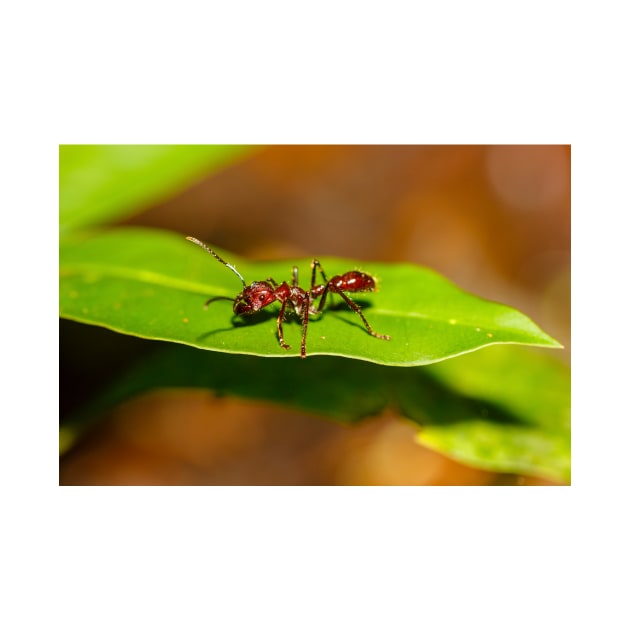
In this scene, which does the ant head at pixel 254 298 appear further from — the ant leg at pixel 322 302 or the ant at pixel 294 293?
the ant leg at pixel 322 302

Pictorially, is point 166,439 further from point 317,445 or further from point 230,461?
point 317,445

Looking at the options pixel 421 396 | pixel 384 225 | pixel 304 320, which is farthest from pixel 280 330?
pixel 384 225

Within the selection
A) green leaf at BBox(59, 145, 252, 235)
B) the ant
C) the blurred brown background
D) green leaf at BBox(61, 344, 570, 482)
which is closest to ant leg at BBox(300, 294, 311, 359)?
the ant

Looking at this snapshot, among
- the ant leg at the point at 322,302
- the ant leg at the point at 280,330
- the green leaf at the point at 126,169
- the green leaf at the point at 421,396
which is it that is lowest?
the green leaf at the point at 421,396

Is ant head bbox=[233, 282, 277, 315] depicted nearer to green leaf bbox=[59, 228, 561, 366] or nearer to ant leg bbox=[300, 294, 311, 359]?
green leaf bbox=[59, 228, 561, 366]

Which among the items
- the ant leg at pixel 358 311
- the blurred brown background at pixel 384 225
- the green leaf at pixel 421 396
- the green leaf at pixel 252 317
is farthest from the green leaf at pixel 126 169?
the blurred brown background at pixel 384 225
